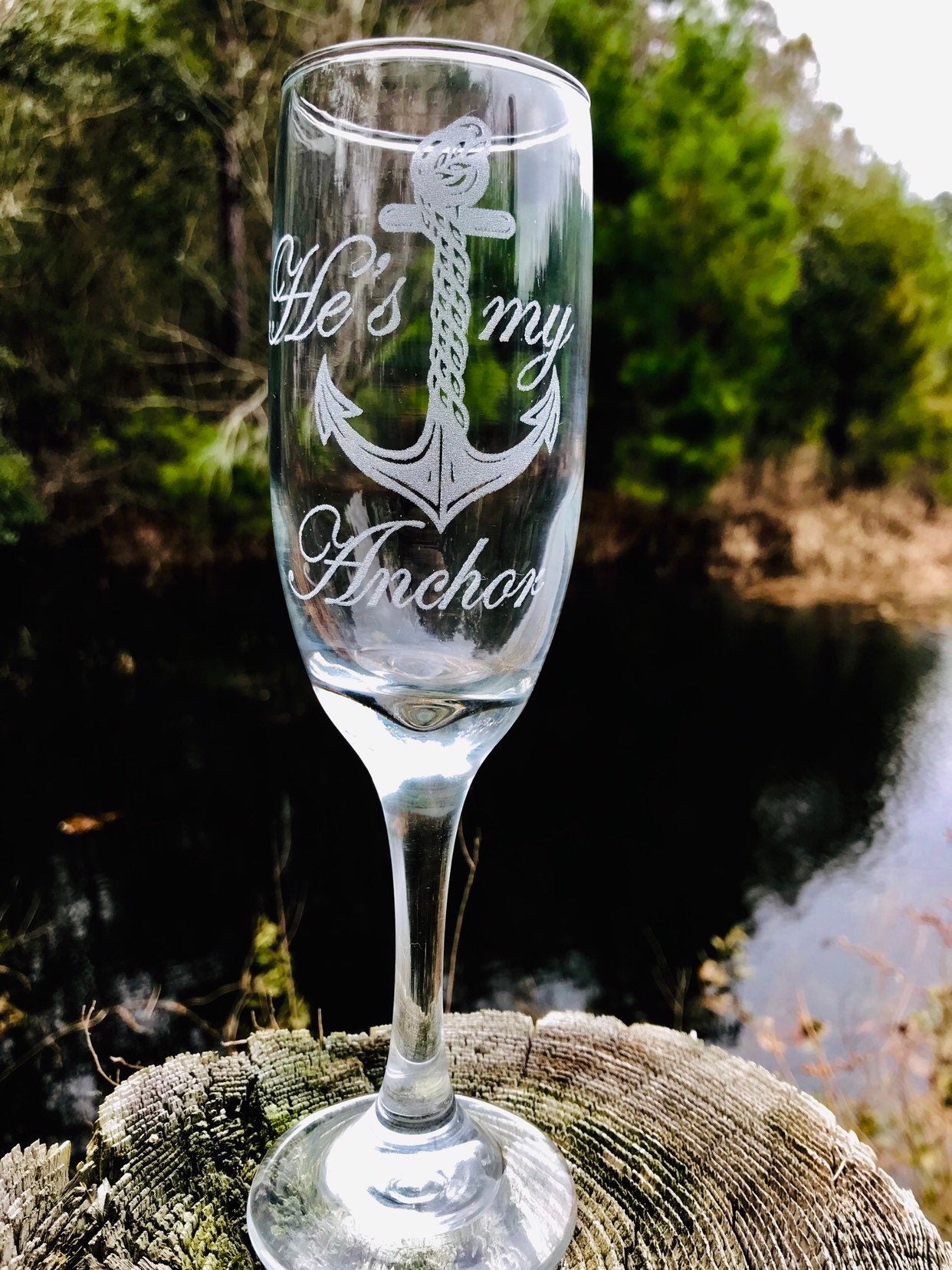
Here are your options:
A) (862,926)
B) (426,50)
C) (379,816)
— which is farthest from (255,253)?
(426,50)

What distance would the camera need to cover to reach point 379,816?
190 cm

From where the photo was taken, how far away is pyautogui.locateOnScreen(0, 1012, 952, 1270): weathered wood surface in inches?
17.8

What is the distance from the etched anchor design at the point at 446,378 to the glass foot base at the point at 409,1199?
0.31 meters

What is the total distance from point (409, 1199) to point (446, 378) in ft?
1.21

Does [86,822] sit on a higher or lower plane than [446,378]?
lower

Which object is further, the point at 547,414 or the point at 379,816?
the point at 379,816

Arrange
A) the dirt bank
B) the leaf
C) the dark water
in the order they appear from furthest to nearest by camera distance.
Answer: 1. the dirt bank
2. the leaf
3. the dark water

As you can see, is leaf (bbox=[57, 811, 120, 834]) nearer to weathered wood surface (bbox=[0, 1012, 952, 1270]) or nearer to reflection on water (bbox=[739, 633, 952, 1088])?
reflection on water (bbox=[739, 633, 952, 1088])

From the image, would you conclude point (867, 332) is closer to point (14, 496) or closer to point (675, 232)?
point (675, 232)

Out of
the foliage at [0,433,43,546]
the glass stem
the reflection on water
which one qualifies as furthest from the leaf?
the glass stem

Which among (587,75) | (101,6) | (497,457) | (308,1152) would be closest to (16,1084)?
(308,1152)

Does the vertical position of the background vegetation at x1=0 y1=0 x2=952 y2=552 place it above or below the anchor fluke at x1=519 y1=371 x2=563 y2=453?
above

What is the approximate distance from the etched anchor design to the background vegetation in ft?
7.30

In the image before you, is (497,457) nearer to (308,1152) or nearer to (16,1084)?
(308,1152)
